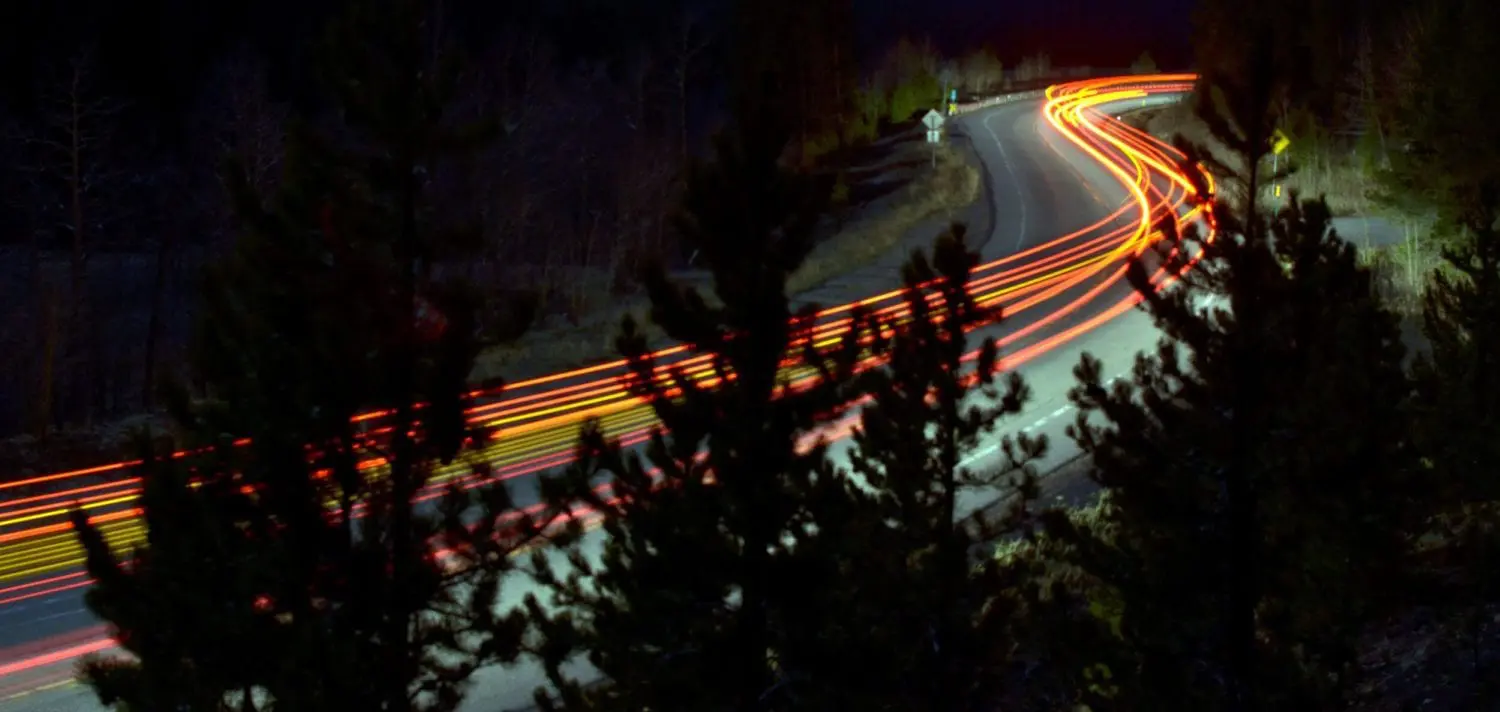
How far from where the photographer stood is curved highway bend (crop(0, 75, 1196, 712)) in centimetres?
1075

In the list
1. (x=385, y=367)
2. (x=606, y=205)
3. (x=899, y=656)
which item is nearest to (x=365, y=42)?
(x=385, y=367)

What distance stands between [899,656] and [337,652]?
10.2ft

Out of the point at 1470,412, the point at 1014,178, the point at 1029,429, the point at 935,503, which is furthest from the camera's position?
the point at 1014,178

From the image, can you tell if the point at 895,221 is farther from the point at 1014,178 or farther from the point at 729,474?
the point at 729,474

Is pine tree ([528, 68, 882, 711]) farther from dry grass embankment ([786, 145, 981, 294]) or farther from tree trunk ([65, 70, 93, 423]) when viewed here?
tree trunk ([65, 70, 93, 423])

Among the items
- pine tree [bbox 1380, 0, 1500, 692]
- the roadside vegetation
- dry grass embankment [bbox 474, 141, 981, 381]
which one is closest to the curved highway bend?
the roadside vegetation

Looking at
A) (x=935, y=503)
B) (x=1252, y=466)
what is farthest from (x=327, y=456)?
(x=1252, y=466)

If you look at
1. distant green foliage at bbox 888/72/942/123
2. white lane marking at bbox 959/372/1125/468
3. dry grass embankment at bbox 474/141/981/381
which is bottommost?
white lane marking at bbox 959/372/1125/468

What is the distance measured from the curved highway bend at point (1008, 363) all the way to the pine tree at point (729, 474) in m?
0.76

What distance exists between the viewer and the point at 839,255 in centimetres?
3189

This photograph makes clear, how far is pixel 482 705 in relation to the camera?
10070 mm

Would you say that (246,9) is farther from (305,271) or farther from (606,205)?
(305,271)

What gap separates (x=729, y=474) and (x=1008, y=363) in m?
15.9

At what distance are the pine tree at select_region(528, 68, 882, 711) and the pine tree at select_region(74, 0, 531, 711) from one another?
77 cm
